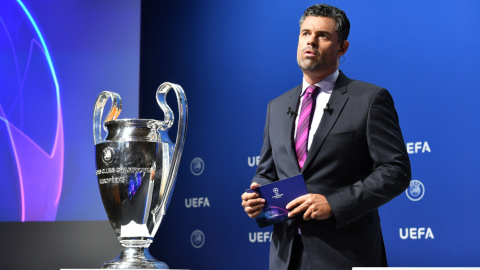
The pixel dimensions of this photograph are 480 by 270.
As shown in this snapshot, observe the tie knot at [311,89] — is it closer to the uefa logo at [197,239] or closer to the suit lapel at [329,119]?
the suit lapel at [329,119]

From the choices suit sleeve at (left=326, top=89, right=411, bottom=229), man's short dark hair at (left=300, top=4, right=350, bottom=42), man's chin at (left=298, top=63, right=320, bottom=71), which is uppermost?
man's short dark hair at (left=300, top=4, right=350, bottom=42)

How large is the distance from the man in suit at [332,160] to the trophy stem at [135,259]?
38 centimetres

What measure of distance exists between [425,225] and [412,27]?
1105 mm

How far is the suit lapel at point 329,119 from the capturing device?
5.19ft

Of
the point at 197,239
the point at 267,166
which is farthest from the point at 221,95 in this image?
the point at 267,166

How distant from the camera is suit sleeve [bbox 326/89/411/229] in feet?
4.72

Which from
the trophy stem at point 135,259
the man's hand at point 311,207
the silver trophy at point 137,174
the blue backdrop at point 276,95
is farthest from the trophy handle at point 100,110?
the blue backdrop at point 276,95

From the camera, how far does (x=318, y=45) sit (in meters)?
1.78

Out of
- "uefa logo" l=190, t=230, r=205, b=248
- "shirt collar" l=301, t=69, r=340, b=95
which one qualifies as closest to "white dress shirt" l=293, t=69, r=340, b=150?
"shirt collar" l=301, t=69, r=340, b=95

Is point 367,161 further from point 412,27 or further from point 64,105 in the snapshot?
point 64,105

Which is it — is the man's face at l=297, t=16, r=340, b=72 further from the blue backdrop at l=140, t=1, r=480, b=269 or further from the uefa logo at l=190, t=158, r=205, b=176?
the uefa logo at l=190, t=158, r=205, b=176

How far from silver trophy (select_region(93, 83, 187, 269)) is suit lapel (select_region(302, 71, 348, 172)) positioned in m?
0.52

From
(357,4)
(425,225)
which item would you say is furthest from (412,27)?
(425,225)

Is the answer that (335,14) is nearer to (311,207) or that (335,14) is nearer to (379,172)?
(379,172)
